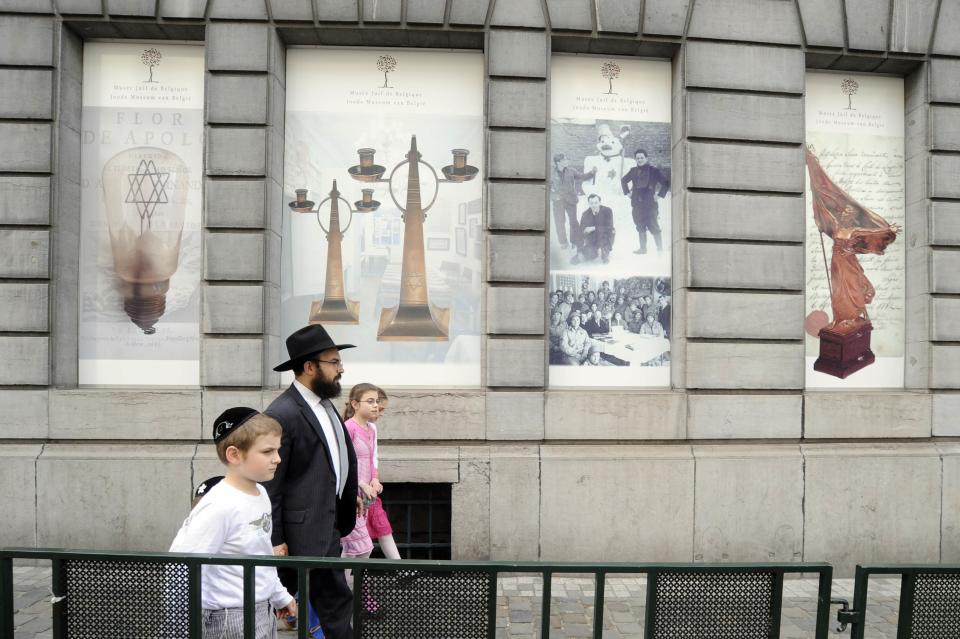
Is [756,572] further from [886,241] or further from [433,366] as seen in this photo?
[886,241]

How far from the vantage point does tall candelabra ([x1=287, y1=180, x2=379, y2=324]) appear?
6531 mm

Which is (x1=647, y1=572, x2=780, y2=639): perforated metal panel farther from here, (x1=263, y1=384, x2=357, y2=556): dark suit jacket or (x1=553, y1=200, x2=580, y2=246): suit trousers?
(x1=553, y1=200, x2=580, y2=246): suit trousers

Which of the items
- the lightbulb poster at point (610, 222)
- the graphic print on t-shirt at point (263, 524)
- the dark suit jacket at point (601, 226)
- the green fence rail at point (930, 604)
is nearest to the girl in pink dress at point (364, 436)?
the graphic print on t-shirt at point (263, 524)

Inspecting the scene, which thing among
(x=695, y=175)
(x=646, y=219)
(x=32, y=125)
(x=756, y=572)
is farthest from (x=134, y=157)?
(x=756, y=572)

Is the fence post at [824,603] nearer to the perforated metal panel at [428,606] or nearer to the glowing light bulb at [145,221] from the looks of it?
the perforated metal panel at [428,606]

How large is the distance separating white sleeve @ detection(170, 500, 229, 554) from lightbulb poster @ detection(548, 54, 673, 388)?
4.36 m

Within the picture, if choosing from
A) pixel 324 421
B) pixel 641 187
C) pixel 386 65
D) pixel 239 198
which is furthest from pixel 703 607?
pixel 386 65

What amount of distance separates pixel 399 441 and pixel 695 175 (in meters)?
4.17

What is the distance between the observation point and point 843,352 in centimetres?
684

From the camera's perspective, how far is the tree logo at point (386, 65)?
21.7ft

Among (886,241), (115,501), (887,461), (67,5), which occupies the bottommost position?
(115,501)

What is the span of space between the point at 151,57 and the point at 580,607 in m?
6.98

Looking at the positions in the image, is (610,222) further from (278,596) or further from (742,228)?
(278,596)

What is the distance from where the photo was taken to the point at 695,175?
6.41 m
